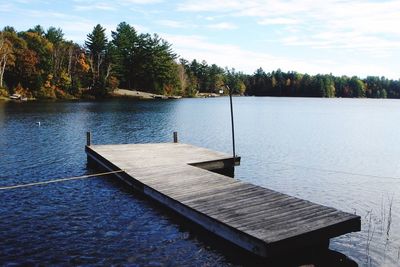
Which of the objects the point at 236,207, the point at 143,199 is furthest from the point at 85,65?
the point at 236,207

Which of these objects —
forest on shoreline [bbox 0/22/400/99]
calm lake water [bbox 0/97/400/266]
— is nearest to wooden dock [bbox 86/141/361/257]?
calm lake water [bbox 0/97/400/266]

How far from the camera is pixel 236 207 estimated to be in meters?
13.4

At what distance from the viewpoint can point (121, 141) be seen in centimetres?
3603

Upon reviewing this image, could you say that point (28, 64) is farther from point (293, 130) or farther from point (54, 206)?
point (54, 206)

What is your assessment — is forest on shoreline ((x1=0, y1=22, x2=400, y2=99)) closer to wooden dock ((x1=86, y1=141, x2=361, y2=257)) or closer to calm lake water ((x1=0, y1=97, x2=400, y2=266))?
calm lake water ((x1=0, y1=97, x2=400, y2=266))

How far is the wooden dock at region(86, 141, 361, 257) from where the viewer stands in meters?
11.0

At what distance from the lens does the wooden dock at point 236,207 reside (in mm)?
10969

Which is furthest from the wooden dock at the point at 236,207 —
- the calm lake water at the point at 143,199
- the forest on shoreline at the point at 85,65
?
the forest on shoreline at the point at 85,65

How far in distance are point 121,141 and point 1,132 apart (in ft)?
40.6

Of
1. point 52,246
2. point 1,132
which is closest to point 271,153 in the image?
point 52,246

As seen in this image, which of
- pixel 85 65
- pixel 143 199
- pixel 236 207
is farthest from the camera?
pixel 85 65

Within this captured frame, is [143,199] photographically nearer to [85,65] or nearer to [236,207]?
[236,207]

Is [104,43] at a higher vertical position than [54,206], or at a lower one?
higher

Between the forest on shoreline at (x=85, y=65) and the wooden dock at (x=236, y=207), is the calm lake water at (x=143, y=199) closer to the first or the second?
the wooden dock at (x=236, y=207)
